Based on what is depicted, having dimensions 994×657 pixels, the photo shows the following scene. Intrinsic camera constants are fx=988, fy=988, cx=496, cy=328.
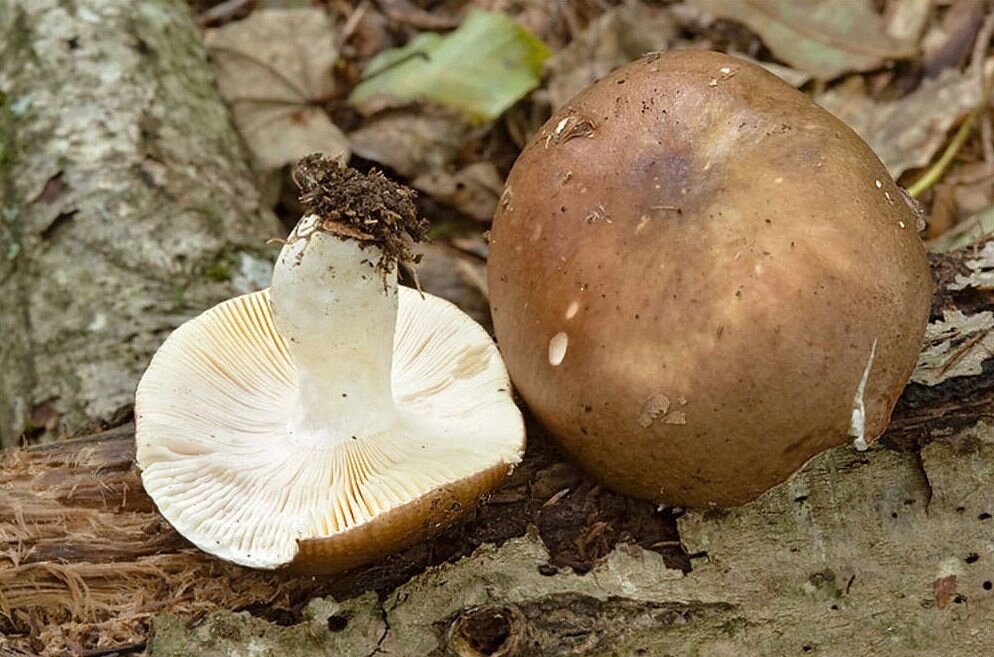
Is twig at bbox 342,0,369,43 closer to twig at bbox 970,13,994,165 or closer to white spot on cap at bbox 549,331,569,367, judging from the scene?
twig at bbox 970,13,994,165

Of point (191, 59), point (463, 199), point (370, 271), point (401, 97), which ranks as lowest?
point (463, 199)

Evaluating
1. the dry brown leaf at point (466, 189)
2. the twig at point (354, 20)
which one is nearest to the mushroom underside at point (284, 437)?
the dry brown leaf at point (466, 189)

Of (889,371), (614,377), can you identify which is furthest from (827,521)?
(614,377)

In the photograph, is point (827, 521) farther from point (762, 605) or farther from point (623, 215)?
point (623, 215)

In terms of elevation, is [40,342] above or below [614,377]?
below

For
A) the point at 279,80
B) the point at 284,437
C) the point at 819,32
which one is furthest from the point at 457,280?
the point at 819,32

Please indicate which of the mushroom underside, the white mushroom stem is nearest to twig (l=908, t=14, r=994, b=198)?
the mushroom underside
